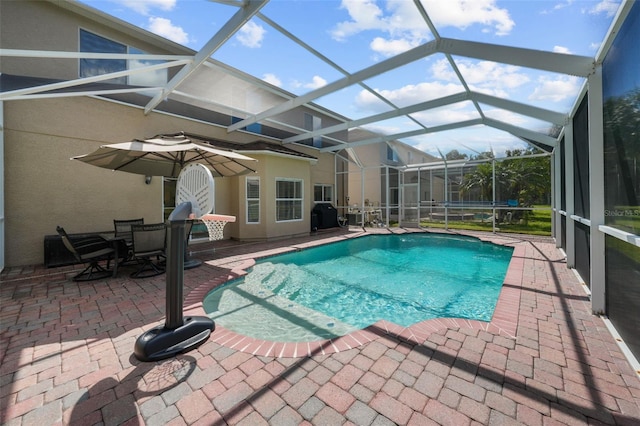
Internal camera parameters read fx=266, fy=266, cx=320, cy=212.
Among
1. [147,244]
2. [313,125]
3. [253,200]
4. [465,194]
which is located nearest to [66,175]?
[147,244]

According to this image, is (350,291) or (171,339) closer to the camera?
(171,339)

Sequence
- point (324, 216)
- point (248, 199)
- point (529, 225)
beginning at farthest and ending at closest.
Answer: point (324, 216) → point (529, 225) → point (248, 199)

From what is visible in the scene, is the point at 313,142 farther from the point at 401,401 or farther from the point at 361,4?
the point at 401,401

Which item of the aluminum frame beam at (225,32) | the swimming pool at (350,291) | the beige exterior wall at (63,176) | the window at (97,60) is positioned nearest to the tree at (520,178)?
the swimming pool at (350,291)

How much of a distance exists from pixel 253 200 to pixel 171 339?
7.91 meters

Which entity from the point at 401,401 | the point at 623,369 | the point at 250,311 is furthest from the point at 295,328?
the point at 623,369

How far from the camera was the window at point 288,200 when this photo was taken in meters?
→ 11.2

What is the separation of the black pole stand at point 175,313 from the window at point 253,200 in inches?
293

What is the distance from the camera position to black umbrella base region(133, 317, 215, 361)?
271cm

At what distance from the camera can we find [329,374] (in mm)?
2455

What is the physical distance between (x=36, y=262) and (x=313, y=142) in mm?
11567

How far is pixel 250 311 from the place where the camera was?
423 centimetres

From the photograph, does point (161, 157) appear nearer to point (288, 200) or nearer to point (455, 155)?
point (288, 200)

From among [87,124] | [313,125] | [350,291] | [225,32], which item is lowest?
[350,291]
